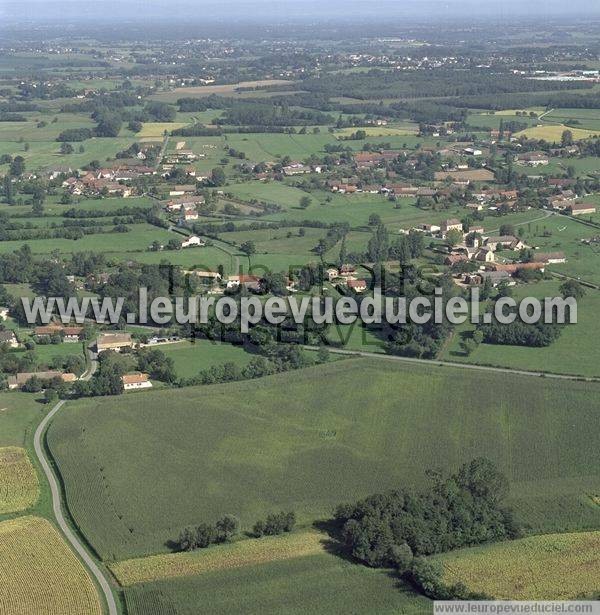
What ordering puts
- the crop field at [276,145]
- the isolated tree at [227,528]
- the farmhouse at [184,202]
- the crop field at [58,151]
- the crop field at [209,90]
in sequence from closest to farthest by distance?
the isolated tree at [227,528] → the farmhouse at [184,202] → the crop field at [58,151] → the crop field at [276,145] → the crop field at [209,90]

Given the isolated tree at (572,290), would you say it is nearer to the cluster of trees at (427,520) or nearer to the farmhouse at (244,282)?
the farmhouse at (244,282)

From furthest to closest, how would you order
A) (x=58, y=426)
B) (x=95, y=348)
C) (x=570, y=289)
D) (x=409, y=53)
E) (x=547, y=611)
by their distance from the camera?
(x=409, y=53) < (x=570, y=289) < (x=95, y=348) < (x=58, y=426) < (x=547, y=611)

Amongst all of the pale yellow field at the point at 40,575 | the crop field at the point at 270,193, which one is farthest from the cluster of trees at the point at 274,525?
the crop field at the point at 270,193

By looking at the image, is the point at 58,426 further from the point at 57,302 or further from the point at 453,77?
the point at 453,77

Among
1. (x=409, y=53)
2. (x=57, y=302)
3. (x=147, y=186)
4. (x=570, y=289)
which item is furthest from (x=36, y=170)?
(x=409, y=53)

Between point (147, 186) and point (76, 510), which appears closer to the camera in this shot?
point (76, 510)

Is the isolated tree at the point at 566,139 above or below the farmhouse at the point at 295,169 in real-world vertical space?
above

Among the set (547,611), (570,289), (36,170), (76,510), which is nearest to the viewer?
(547,611)
